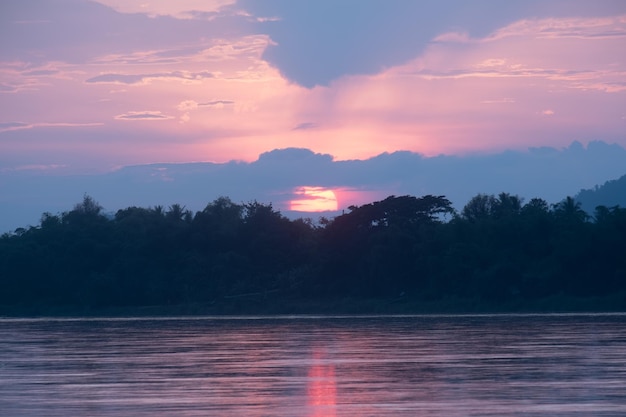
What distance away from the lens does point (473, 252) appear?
237 ft

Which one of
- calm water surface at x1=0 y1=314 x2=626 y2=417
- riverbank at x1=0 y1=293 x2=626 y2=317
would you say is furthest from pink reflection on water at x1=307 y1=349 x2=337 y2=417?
riverbank at x1=0 y1=293 x2=626 y2=317

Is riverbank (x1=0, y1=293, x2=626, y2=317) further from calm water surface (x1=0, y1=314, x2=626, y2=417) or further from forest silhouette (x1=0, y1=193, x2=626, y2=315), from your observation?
calm water surface (x1=0, y1=314, x2=626, y2=417)

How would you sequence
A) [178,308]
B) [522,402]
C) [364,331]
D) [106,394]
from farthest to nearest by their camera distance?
[178,308]
[364,331]
[106,394]
[522,402]

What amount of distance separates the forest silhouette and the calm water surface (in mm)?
29277

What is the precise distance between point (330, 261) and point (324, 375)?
2036 inches

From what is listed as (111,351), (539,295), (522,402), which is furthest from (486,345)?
(539,295)

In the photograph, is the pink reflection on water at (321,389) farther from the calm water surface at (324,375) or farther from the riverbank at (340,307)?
the riverbank at (340,307)

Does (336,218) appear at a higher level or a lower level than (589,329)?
higher

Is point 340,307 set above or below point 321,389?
above

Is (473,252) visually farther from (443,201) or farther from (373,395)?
(373,395)

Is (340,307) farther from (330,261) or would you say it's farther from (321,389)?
(321,389)

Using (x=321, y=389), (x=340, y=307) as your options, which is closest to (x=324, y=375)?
(x=321, y=389)

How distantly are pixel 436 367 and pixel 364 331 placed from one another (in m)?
17.8

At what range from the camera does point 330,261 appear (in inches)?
3009
